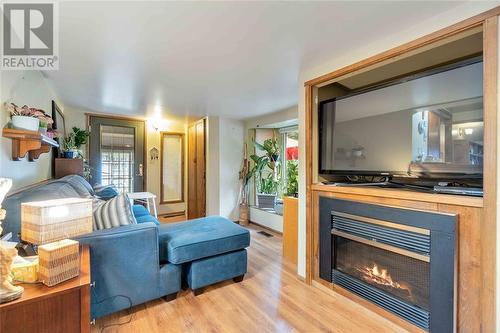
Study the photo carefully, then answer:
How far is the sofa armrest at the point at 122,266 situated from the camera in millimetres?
1632

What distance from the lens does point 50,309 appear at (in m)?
0.98

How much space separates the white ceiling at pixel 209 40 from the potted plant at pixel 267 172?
1.40 meters

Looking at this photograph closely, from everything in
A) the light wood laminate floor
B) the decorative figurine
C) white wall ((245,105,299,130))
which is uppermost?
white wall ((245,105,299,130))

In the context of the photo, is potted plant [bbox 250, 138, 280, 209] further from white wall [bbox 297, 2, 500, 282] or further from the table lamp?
the table lamp

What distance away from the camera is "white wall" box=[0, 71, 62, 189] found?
64.3 inches

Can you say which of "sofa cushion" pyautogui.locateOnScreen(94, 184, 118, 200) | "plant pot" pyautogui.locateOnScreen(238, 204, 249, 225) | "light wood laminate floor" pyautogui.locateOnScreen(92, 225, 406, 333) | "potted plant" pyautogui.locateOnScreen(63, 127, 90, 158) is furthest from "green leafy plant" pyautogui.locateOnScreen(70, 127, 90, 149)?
"light wood laminate floor" pyautogui.locateOnScreen(92, 225, 406, 333)

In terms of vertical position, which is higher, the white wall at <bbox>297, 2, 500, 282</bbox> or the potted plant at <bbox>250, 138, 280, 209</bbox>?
the white wall at <bbox>297, 2, 500, 282</bbox>

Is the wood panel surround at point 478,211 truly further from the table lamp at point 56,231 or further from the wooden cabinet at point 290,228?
the table lamp at point 56,231

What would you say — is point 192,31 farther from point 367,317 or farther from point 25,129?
point 367,317

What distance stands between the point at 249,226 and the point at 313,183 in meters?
2.43

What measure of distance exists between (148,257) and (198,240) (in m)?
0.41

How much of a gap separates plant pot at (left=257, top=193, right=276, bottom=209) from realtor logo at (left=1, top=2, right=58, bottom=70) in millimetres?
3370

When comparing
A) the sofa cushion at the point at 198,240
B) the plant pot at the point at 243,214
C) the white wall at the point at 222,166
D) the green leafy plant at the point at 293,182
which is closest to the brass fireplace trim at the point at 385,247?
the sofa cushion at the point at 198,240

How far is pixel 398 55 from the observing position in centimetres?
170
